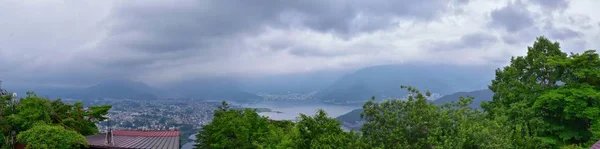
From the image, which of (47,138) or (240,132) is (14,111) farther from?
(240,132)

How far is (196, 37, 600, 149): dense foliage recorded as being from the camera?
1273 centimetres

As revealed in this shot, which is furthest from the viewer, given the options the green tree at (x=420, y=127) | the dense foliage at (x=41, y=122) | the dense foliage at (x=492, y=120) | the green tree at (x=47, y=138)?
the dense foliage at (x=41, y=122)

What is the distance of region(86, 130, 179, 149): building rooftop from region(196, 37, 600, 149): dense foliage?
9.13ft

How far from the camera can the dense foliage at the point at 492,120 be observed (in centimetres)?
1273

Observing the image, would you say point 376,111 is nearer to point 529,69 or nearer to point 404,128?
point 404,128

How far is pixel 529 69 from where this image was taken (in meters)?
26.6

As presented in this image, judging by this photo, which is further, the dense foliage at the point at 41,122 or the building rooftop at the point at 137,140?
the building rooftop at the point at 137,140

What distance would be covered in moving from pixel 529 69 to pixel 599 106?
5.46 meters

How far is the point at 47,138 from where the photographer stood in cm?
1953

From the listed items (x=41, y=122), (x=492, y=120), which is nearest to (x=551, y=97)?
(x=492, y=120)

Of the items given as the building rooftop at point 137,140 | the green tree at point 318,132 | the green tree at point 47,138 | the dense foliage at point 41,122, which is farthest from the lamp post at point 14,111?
the green tree at point 318,132

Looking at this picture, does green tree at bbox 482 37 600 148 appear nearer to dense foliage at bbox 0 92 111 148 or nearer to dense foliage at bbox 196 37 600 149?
dense foliage at bbox 196 37 600 149

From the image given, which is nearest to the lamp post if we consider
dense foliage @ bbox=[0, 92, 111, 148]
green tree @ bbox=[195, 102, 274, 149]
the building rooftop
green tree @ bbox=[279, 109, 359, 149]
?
dense foliage @ bbox=[0, 92, 111, 148]

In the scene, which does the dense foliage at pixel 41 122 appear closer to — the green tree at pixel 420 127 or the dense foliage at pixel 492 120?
the dense foliage at pixel 492 120
